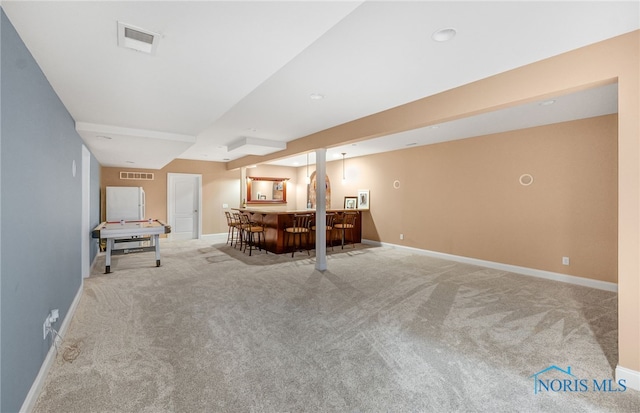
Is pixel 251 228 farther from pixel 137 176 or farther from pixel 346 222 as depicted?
pixel 137 176

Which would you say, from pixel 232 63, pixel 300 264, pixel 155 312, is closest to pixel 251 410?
pixel 155 312

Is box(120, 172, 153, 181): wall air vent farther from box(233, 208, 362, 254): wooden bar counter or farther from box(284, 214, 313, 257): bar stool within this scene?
box(284, 214, 313, 257): bar stool

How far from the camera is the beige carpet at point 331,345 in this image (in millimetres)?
1810

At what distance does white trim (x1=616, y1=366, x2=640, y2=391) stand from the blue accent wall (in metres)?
3.75

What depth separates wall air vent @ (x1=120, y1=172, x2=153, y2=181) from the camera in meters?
7.78

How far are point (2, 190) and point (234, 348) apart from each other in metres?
1.85

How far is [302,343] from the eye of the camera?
2484mm

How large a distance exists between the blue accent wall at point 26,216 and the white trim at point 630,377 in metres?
3.75

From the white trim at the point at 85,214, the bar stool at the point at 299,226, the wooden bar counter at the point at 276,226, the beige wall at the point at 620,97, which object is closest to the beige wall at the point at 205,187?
the wooden bar counter at the point at 276,226

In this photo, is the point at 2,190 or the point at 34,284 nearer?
the point at 2,190

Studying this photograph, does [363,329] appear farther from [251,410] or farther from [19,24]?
[19,24]

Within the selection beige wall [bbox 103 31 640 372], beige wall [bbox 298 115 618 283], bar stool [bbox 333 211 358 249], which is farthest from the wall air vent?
beige wall [bbox 298 115 618 283]

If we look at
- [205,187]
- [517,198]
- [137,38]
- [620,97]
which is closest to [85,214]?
[137,38]

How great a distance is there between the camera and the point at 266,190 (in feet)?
32.0
